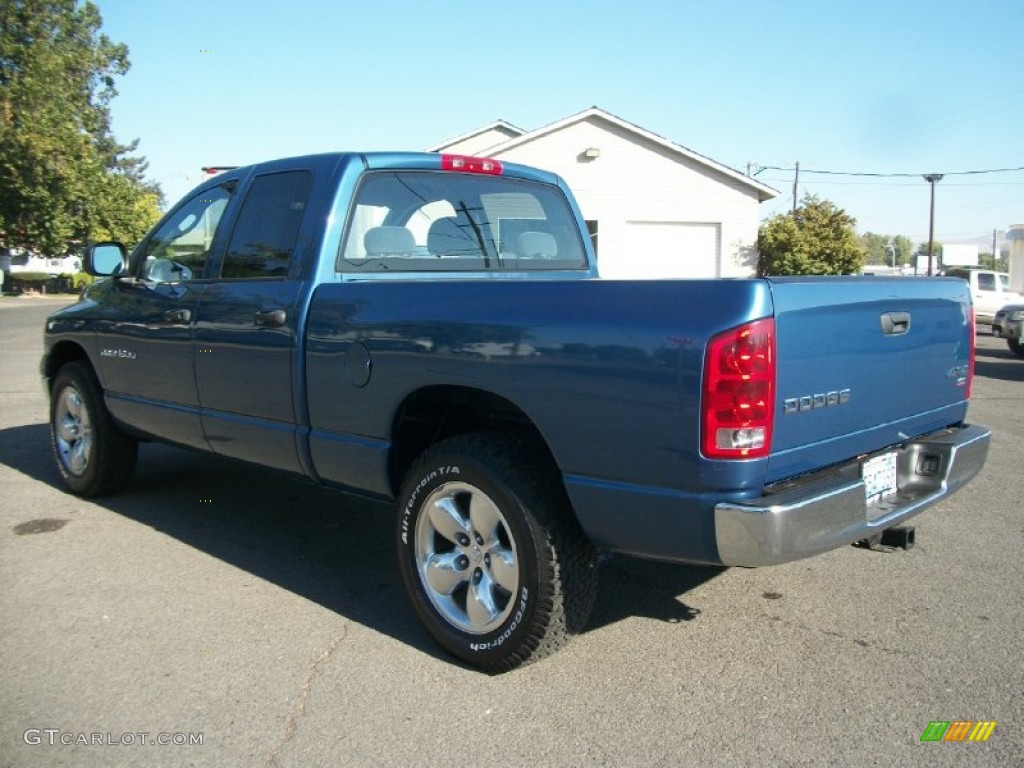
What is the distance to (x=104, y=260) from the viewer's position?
5.21 meters

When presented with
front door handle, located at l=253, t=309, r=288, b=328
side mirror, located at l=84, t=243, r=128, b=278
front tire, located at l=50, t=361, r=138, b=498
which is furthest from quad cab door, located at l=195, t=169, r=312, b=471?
front tire, located at l=50, t=361, r=138, b=498

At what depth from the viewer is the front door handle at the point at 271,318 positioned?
3889 mm

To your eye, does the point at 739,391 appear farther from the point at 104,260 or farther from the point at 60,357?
the point at 60,357

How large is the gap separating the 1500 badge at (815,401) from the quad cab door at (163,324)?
10.0ft

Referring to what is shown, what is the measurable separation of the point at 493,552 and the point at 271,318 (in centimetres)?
152

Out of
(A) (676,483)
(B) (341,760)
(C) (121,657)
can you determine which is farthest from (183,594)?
(A) (676,483)

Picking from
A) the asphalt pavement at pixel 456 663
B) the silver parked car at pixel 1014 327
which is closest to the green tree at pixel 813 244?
the silver parked car at pixel 1014 327

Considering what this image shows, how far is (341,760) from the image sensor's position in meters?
2.72

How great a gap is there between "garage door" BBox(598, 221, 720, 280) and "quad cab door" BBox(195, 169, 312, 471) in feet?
64.4

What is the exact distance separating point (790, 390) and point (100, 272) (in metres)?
4.19

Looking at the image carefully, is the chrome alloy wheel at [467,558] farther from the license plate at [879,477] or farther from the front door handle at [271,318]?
the license plate at [879,477]

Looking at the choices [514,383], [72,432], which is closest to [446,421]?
[514,383]

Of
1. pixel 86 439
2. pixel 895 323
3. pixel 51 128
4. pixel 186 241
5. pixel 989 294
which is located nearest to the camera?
pixel 895 323

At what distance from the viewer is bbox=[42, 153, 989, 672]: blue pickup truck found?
2.70 m
